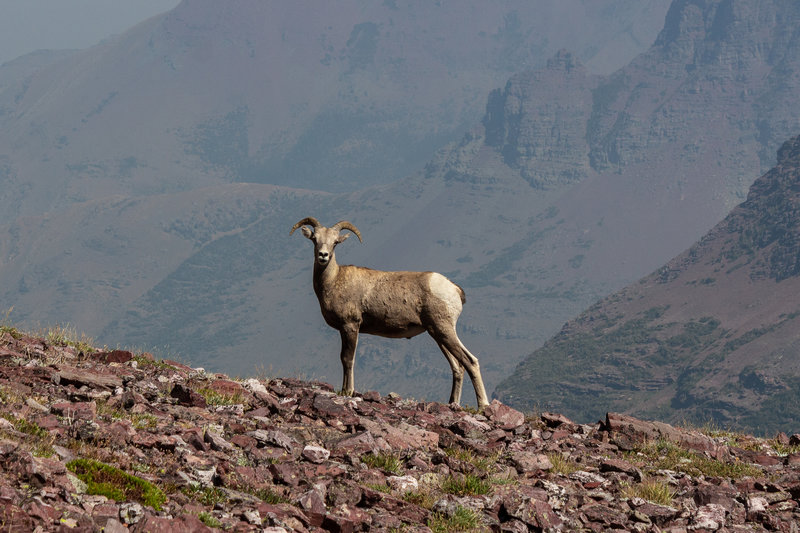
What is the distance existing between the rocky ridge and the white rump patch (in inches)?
113

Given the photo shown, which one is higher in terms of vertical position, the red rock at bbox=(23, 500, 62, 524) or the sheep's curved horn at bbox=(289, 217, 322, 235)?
the sheep's curved horn at bbox=(289, 217, 322, 235)

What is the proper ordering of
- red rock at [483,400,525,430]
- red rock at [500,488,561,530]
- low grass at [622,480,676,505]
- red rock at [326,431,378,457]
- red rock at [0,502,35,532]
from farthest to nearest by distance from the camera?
red rock at [483,400,525,430]
red rock at [326,431,378,457]
low grass at [622,480,676,505]
red rock at [500,488,561,530]
red rock at [0,502,35,532]

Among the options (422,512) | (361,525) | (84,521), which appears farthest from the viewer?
(422,512)

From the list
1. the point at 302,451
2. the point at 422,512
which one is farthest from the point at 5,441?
the point at 422,512

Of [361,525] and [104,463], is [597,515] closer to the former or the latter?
[361,525]

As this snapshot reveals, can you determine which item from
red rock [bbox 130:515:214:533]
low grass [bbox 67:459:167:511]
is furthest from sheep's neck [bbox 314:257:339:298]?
red rock [bbox 130:515:214:533]

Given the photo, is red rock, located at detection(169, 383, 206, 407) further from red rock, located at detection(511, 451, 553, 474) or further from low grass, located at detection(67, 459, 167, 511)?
red rock, located at detection(511, 451, 553, 474)

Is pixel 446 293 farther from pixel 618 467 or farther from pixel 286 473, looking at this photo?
pixel 286 473

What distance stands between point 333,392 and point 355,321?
2.06 metres

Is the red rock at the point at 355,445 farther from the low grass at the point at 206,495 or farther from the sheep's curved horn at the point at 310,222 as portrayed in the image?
the sheep's curved horn at the point at 310,222

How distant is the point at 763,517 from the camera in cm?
1473

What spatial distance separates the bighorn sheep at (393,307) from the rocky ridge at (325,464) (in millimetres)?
2097

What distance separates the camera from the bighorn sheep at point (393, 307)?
2358cm

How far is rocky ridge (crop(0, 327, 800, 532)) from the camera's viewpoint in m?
12.1
